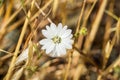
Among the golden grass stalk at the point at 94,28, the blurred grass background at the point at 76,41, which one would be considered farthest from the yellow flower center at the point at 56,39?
the golden grass stalk at the point at 94,28

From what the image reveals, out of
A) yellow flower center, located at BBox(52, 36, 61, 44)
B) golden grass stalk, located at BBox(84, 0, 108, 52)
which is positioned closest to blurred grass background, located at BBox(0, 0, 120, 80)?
golden grass stalk, located at BBox(84, 0, 108, 52)

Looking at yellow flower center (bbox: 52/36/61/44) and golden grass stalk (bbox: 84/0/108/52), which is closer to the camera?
yellow flower center (bbox: 52/36/61/44)

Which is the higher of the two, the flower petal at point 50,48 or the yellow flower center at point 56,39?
the yellow flower center at point 56,39

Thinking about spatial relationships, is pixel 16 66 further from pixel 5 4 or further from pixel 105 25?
pixel 105 25

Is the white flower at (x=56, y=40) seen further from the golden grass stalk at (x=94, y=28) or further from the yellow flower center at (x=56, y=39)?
the golden grass stalk at (x=94, y=28)

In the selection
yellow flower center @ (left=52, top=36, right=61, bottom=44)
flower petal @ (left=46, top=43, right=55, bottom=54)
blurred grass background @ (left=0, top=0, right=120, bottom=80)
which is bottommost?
flower petal @ (left=46, top=43, right=55, bottom=54)

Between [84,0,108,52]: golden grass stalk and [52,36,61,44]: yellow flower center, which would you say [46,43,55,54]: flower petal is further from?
[84,0,108,52]: golden grass stalk

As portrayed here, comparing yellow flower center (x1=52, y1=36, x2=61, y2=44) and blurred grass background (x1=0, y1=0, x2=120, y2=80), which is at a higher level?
blurred grass background (x1=0, y1=0, x2=120, y2=80)

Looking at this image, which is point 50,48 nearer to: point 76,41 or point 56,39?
point 56,39
